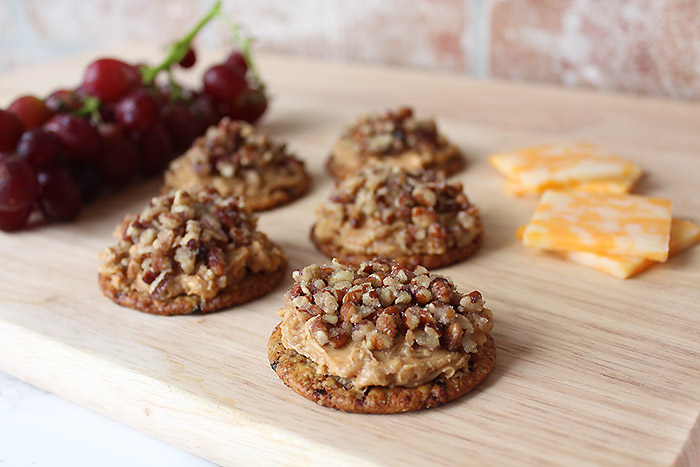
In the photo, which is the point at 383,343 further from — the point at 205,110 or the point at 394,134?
the point at 205,110

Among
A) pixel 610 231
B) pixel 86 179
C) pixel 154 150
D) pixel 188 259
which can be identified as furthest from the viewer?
pixel 154 150

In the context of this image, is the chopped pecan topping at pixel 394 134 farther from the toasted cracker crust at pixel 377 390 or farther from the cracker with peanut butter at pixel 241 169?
the toasted cracker crust at pixel 377 390

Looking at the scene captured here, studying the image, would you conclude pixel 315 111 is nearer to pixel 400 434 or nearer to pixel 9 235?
pixel 9 235

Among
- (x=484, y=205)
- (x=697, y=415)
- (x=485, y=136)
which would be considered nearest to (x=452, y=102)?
(x=485, y=136)

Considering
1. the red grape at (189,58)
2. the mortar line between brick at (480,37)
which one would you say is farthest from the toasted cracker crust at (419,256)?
the mortar line between brick at (480,37)

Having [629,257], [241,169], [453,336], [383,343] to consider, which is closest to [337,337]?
[383,343]
